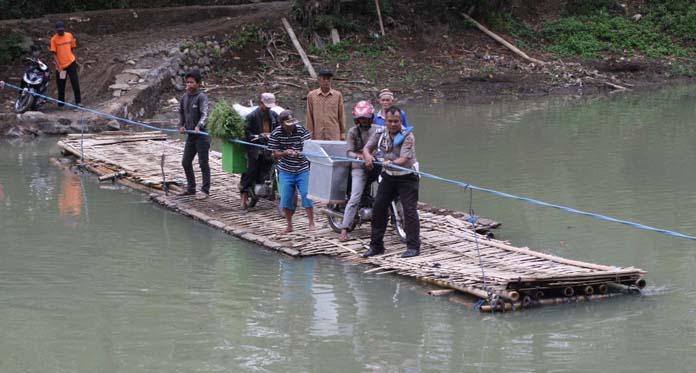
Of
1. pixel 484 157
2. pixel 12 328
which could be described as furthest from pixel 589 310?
pixel 484 157

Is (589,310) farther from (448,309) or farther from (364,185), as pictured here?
(364,185)

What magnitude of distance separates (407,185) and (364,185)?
34.3 inches

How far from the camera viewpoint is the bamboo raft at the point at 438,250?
7.31 metres

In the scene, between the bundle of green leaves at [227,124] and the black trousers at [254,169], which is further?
the black trousers at [254,169]

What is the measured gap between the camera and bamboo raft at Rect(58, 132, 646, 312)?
7.31m

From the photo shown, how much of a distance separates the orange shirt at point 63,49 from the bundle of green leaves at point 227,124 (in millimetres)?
7593

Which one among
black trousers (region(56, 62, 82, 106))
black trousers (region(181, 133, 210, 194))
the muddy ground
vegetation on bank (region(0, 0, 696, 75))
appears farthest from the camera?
vegetation on bank (region(0, 0, 696, 75))

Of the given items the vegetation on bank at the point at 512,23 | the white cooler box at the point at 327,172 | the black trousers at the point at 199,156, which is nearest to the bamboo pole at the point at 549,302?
the white cooler box at the point at 327,172

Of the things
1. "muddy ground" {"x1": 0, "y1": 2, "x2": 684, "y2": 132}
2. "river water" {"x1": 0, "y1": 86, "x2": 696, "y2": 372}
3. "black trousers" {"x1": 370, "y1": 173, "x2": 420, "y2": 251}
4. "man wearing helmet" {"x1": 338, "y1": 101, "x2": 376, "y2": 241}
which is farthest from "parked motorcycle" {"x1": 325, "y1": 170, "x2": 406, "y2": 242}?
"muddy ground" {"x1": 0, "y1": 2, "x2": 684, "y2": 132}

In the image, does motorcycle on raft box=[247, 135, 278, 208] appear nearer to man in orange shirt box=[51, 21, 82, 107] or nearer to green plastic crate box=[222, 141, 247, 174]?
green plastic crate box=[222, 141, 247, 174]

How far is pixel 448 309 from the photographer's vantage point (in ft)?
24.1

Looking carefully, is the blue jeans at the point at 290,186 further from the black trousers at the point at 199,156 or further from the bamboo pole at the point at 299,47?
the bamboo pole at the point at 299,47

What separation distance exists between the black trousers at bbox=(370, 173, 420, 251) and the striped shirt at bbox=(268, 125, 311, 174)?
1.27 metres

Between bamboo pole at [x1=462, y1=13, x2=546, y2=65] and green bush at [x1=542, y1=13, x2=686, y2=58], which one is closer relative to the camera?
bamboo pole at [x1=462, y1=13, x2=546, y2=65]
